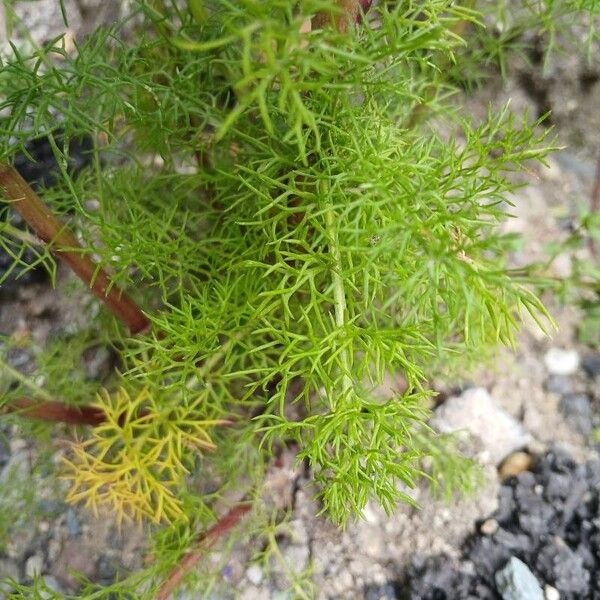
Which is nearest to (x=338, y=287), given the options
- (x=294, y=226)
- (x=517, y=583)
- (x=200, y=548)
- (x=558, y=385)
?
(x=294, y=226)

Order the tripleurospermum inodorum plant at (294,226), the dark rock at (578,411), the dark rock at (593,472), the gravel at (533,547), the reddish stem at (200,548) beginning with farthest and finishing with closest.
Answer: the dark rock at (578,411) → the dark rock at (593,472) → the gravel at (533,547) → the reddish stem at (200,548) → the tripleurospermum inodorum plant at (294,226)

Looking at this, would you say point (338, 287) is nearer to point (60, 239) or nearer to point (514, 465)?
point (60, 239)

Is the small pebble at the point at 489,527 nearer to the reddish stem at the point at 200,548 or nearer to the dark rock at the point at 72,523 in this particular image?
the reddish stem at the point at 200,548

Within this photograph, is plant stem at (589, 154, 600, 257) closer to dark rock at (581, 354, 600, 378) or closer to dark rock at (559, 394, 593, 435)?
dark rock at (581, 354, 600, 378)

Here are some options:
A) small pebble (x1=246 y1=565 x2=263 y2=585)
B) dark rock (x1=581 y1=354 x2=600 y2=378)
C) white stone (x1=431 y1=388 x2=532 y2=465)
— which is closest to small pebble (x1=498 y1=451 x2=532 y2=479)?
white stone (x1=431 y1=388 x2=532 y2=465)

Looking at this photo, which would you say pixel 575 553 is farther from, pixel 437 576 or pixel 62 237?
pixel 62 237

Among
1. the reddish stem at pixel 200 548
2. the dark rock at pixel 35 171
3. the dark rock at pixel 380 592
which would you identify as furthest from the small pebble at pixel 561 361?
the dark rock at pixel 35 171
